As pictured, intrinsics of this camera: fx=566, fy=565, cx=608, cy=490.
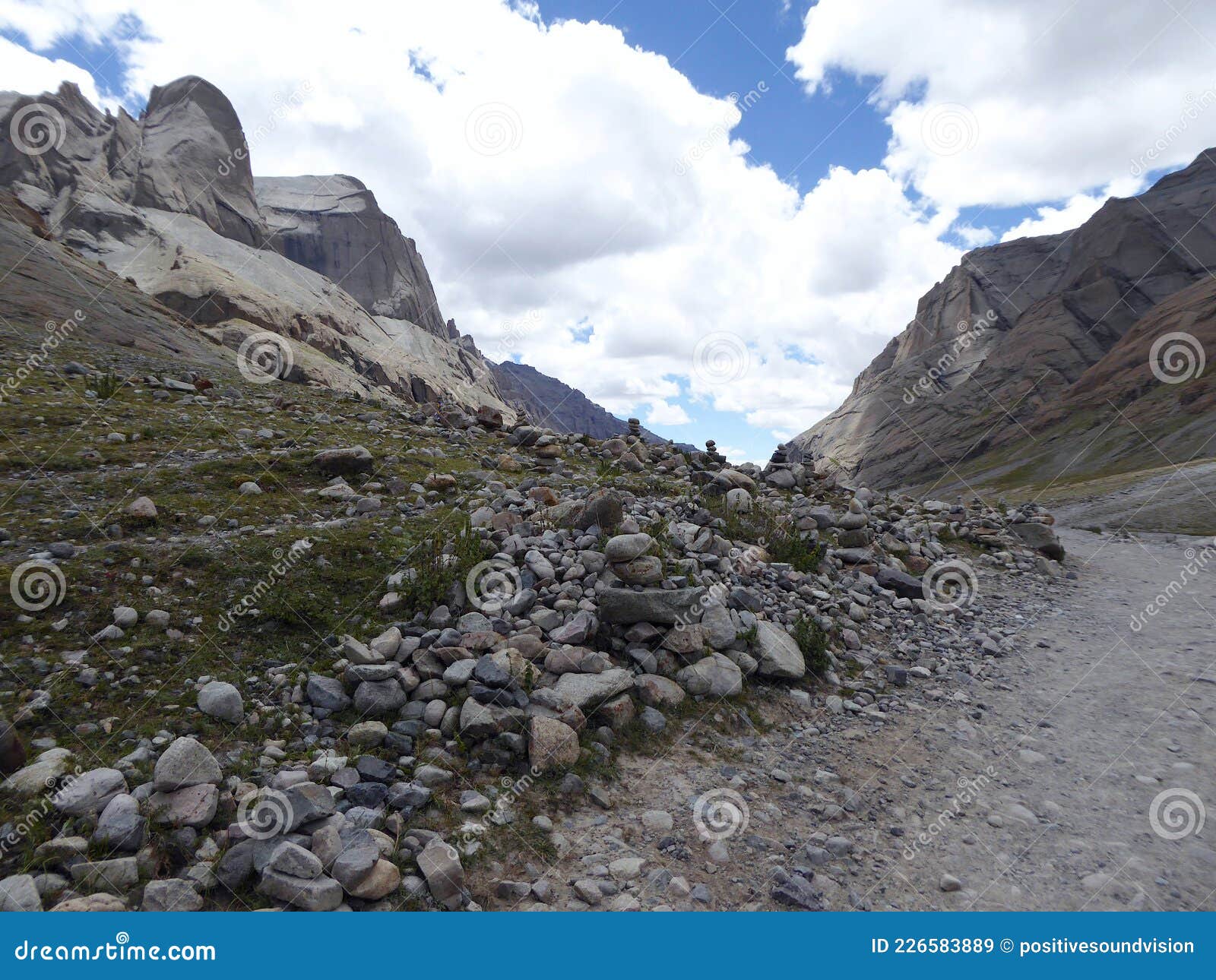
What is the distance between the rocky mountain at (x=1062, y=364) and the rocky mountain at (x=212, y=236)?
85.2 m

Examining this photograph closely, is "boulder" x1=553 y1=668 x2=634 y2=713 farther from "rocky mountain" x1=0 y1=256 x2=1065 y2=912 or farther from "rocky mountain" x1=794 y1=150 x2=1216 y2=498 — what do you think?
"rocky mountain" x1=794 y1=150 x2=1216 y2=498

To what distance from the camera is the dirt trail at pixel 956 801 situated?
4.43 m

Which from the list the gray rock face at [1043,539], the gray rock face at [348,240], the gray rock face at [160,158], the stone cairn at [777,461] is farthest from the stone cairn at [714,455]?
the gray rock face at [348,240]

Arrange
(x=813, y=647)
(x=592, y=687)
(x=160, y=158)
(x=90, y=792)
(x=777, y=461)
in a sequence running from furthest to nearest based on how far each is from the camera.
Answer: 1. (x=160, y=158)
2. (x=777, y=461)
3. (x=813, y=647)
4. (x=592, y=687)
5. (x=90, y=792)

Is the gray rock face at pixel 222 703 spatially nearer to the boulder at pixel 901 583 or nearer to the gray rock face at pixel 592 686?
the gray rock face at pixel 592 686

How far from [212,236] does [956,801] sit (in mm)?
136084

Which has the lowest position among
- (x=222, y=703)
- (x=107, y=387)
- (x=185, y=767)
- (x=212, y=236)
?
(x=185, y=767)

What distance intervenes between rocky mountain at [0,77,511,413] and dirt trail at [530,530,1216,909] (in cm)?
3542

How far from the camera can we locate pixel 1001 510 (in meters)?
21.9

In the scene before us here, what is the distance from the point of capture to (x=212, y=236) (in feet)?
346

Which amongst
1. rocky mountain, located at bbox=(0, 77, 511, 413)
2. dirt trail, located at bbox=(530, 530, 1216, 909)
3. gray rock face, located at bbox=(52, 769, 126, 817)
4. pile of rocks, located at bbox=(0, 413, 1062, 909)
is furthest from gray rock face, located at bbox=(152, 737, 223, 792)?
rocky mountain, located at bbox=(0, 77, 511, 413)

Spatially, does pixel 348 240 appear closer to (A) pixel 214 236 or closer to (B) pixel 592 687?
(A) pixel 214 236

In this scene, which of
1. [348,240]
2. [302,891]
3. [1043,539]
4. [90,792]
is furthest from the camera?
[348,240]

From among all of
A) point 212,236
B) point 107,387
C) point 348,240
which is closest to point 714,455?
point 107,387
